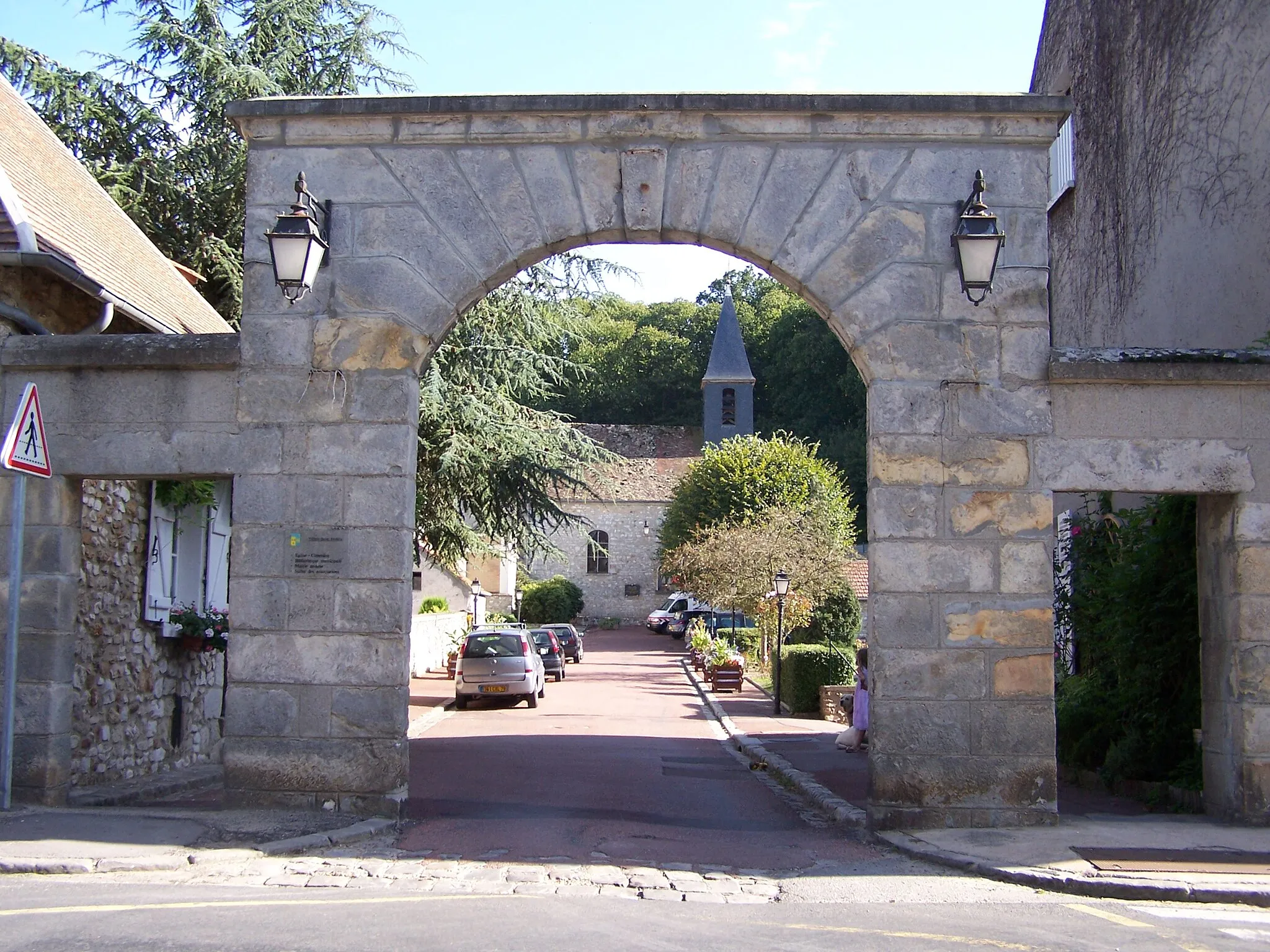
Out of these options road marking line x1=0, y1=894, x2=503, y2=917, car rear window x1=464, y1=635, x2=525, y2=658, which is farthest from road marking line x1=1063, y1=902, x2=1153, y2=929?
car rear window x1=464, y1=635, x2=525, y2=658

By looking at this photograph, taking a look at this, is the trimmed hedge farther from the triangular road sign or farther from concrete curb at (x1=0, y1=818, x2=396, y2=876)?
the triangular road sign

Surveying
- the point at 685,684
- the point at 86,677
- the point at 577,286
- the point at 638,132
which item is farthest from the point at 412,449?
the point at 685,684

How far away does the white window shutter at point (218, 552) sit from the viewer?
1253 centimetres

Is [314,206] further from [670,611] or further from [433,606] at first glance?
[670,611]

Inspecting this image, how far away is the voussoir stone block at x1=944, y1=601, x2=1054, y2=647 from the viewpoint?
8523 millimetres

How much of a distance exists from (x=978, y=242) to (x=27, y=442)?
659 centimetres

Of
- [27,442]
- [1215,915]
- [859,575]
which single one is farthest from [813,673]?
[859,575]

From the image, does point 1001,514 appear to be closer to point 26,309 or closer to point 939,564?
point 939,564

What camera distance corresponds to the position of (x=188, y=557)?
1218cm

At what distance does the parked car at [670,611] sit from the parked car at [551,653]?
2180 cm

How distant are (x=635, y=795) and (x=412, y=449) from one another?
155 inches

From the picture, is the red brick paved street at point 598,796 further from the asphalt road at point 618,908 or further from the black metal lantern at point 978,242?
the black metal lantern at point 978,242

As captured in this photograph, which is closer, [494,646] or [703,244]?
[703,244]

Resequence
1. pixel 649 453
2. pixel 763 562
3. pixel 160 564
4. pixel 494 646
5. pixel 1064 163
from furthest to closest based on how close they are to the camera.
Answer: pixel 649 453 → pixel 763 562 → pixel 494 646 → pixel 1064 163 → pixel 160 564
